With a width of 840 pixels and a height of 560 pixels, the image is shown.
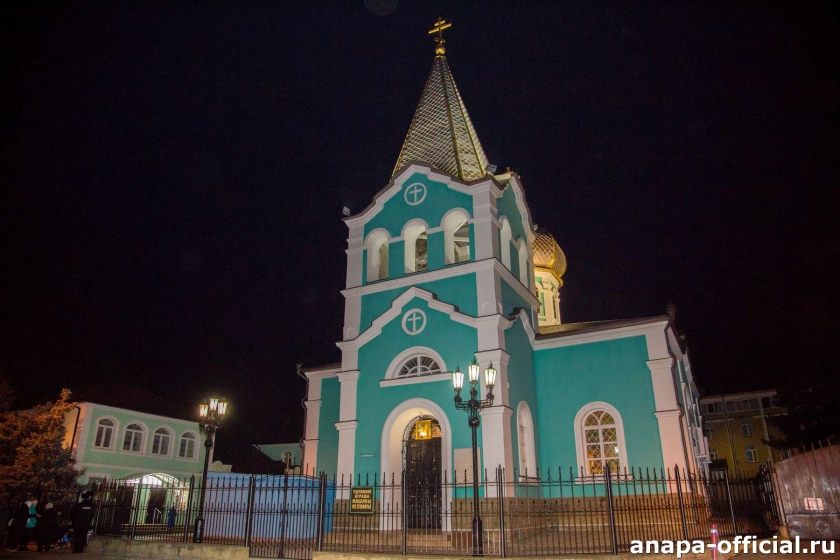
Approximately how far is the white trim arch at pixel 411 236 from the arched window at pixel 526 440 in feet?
17.8

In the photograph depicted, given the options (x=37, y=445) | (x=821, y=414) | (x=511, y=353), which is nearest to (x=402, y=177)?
(x=511, y=353)

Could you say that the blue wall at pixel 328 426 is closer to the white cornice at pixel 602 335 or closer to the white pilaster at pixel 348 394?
the white pilaster at pixel 348 394

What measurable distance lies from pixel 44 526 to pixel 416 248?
40.6 feet

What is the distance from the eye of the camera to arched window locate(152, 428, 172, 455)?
1230 inches

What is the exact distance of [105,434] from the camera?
28328 millimetres

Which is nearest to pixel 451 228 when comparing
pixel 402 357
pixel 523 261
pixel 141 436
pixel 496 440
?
pixel 523 261

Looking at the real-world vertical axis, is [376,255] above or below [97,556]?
above

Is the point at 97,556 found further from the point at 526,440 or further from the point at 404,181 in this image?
the point at 404,181

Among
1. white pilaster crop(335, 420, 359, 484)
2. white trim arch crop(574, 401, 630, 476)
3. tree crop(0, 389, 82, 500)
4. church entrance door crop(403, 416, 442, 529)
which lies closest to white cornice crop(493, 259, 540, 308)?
white trim arch crop(574, 401, 630, 476)

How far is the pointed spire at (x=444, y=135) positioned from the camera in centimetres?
2023

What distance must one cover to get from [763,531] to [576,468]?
5611 mm

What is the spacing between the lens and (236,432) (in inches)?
1794

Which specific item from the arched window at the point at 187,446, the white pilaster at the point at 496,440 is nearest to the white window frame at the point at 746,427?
the arched window at the point at 187,446

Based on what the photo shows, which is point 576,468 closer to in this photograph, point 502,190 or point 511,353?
point 511,353
